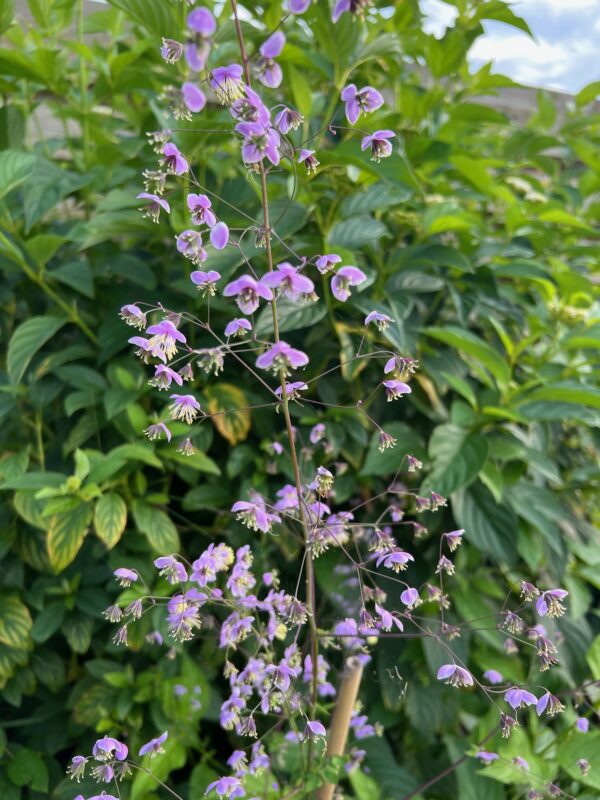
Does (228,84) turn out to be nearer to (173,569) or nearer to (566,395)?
(173,569)

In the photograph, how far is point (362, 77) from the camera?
1396 mm

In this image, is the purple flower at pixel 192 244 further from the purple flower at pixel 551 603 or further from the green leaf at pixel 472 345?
the green leaf at pixel 472 345

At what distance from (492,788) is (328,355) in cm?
77

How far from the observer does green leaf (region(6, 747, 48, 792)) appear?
40.3 inches

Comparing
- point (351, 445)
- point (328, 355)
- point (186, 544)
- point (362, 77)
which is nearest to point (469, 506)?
point (351, 445)

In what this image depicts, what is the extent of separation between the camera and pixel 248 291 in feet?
1.59

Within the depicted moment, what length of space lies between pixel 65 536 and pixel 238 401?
0.36m

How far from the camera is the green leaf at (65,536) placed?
38.4 inches

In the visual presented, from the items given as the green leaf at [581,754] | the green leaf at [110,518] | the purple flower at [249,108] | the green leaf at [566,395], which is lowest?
the green leaf at [581,754]

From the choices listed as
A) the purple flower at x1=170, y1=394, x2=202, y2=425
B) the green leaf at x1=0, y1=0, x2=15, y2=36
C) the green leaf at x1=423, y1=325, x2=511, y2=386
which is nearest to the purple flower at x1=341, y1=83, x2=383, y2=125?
the purple flower at x1=170, y1=394, x2=202, y2=425

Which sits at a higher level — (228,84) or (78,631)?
(228,84)

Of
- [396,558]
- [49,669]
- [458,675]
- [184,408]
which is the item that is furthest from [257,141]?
[49,669]

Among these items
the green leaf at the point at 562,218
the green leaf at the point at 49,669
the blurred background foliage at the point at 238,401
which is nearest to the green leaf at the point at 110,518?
the blurred background foliage at the point at 238,401

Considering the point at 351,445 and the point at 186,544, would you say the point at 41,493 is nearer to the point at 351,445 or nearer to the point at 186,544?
the point at 186,544
